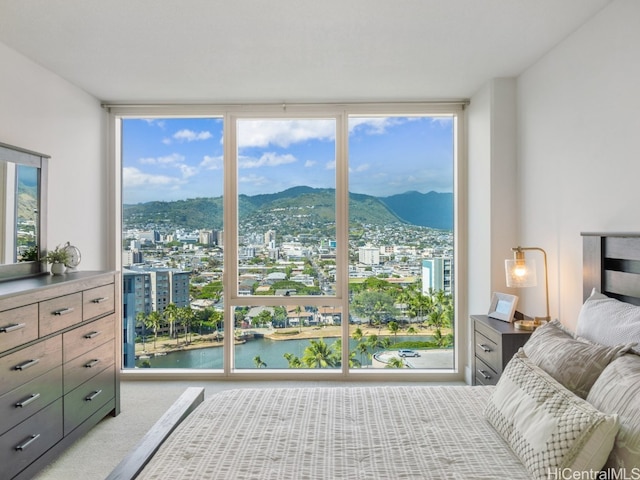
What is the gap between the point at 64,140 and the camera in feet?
10.9

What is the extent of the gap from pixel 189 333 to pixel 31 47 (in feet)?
8.60

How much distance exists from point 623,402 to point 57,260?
3318mm

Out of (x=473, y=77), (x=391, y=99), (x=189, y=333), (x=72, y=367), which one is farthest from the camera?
(x=189, y=333)

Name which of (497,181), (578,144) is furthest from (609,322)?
(497,181)

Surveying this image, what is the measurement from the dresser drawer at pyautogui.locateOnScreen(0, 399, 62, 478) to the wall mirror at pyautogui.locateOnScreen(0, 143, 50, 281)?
3.02 feet

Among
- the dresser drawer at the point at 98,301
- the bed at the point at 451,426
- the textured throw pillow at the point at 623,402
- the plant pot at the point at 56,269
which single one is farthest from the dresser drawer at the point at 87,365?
the textured throw pillow at the point at 623,402

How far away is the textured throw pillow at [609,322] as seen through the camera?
1687mm

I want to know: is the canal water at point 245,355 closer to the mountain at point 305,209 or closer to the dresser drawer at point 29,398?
the mountain at point 305,209

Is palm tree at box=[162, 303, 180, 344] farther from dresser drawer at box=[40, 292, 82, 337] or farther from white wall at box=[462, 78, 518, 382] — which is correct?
white wall at box=[462, 78, 518, 382]

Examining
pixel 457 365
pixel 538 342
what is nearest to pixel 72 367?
pixel 538 342

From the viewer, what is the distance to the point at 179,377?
396 cm

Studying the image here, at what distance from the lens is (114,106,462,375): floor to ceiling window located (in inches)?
156

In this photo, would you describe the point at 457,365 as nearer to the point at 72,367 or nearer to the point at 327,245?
the point at 327,245

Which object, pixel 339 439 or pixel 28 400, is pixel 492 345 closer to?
→ pixel 339 439
